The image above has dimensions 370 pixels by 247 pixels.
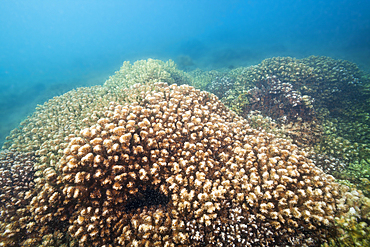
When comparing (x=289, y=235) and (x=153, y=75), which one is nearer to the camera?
(x=289, y=235)

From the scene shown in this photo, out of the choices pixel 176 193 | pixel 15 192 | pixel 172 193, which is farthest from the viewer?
pixel 15 192

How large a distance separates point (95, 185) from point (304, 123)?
1022cm

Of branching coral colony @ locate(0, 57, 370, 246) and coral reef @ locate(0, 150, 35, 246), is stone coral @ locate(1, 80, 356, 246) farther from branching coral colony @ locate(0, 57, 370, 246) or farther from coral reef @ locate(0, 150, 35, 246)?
coral reef @ locate(0, 150, 35, 246)

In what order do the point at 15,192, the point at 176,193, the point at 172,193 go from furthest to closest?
the point at 15,192 → the point at 172,193 → the point at 176,193

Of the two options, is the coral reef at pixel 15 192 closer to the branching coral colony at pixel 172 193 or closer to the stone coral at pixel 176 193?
the branching coral colony at pixel 172 193

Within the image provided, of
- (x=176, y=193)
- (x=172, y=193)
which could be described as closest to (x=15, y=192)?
(x=172, y=193)

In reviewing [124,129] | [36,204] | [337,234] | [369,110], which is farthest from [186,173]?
[369,110]

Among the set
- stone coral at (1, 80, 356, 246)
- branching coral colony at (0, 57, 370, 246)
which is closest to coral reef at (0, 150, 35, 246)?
branching coral colony at (0, 57, 370, 246)

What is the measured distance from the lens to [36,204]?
12.4 ft

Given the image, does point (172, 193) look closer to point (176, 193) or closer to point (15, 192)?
point (176, 193)

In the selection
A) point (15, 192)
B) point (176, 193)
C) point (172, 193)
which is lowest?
point (172, 193)

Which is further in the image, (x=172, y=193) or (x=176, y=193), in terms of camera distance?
(x=172, y=193)

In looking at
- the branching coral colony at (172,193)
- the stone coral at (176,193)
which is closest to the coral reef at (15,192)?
the branching coral colony at (172,193)

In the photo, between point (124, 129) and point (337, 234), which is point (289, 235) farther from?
point (124, 129)
